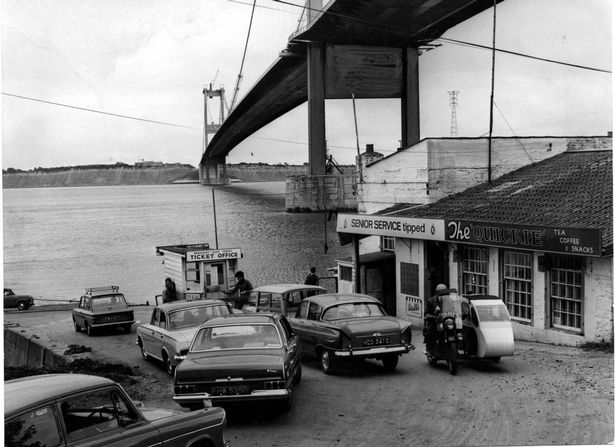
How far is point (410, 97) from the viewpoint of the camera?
60.6 meters

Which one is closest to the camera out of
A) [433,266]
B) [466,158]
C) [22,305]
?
[433,266]

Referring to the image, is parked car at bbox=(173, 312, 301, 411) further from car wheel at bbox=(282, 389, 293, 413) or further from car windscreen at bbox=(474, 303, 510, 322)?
car windscreen at bbox=(474, 303, 510, 322)

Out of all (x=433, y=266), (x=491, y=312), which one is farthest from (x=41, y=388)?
(x=433, y=266)

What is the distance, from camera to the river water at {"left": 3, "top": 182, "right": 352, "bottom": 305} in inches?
1431

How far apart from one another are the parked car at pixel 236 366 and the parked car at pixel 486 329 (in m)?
2.86

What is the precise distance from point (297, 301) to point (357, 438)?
5.66m

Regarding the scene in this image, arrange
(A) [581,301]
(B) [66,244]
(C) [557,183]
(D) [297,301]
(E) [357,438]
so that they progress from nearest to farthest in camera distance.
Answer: (E) [357,438], (A) [581,301], (D) [297,301], (C) [557,183], (B) [66,244]

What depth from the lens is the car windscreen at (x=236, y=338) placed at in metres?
8.49

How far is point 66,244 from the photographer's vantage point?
5262 centimetres

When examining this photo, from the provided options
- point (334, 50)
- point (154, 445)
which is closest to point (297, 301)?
point (154, 445)

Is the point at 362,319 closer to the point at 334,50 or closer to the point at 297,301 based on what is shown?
the point at 297,301

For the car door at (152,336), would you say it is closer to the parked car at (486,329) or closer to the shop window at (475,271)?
the parked car at (486,329)

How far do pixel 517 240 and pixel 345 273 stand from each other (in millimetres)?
7027

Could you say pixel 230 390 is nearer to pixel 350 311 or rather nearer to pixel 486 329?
pixel 350 311
